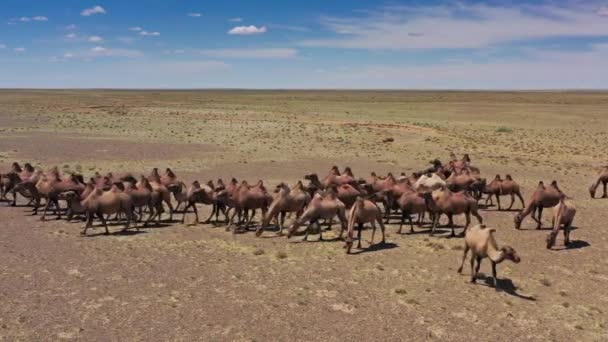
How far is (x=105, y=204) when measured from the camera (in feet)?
64.5

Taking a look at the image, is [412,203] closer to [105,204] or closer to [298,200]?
[298,200]

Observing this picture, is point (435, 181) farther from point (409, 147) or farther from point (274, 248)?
point (409, 147)

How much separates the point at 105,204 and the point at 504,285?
1281 centimetres

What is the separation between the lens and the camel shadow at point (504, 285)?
14.1 metres

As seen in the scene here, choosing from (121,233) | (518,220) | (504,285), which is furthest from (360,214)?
(121,233)

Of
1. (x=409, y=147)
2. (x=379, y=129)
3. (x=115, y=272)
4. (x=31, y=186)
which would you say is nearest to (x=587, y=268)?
(x=115, y=272)

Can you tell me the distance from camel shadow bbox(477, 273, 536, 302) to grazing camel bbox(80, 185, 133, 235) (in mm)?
11664

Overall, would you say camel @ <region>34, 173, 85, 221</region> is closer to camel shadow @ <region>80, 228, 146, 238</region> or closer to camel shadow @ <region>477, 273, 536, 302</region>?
camel shadow @ <region>80, 228, 146, 238</region>

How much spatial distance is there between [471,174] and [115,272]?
16701 millimetres

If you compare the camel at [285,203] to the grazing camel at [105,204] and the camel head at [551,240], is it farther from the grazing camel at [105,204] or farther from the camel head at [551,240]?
the camel head at [551,240]

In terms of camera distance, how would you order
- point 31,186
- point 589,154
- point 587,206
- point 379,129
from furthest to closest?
point 379,129 → point 589,154 → point 587,206 → point 31,186

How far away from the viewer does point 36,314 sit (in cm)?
1265

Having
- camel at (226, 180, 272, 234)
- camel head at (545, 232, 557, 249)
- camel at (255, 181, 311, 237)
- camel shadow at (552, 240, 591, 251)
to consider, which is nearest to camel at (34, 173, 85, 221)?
camel at (226, 180, 272, 234)

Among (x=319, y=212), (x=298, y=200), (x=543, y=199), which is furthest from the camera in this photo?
(x=543, y=199)
